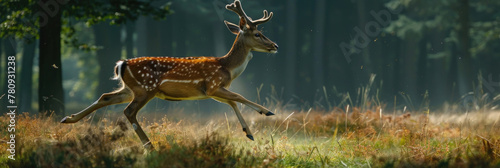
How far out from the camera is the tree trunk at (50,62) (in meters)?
13.6

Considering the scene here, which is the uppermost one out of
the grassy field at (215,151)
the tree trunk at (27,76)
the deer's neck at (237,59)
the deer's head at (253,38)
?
the deer's head at (253,38)

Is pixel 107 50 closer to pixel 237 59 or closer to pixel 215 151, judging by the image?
pixel 237 59

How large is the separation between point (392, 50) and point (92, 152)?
37.5 metres

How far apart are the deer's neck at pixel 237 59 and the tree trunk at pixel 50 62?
6.69 m

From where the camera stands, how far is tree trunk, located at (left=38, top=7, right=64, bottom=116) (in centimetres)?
1363

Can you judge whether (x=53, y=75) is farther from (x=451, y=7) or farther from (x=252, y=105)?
(x=451, y=7)

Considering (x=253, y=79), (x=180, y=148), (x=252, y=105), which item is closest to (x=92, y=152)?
(x=180, y=148)

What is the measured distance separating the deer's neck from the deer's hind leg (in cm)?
152

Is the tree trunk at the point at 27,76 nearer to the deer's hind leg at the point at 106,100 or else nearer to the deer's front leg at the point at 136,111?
the deer's hind leg at the point at 106,100

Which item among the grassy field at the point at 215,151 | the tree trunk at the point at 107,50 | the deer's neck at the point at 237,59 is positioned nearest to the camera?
the grassy field at the point at 215,151

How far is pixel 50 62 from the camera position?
13.8 meters

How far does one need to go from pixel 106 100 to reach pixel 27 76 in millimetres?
26296

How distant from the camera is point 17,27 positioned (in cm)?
1409

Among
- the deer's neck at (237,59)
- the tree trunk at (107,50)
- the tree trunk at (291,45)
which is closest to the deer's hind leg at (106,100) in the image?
the deer's neck at (237,59)
